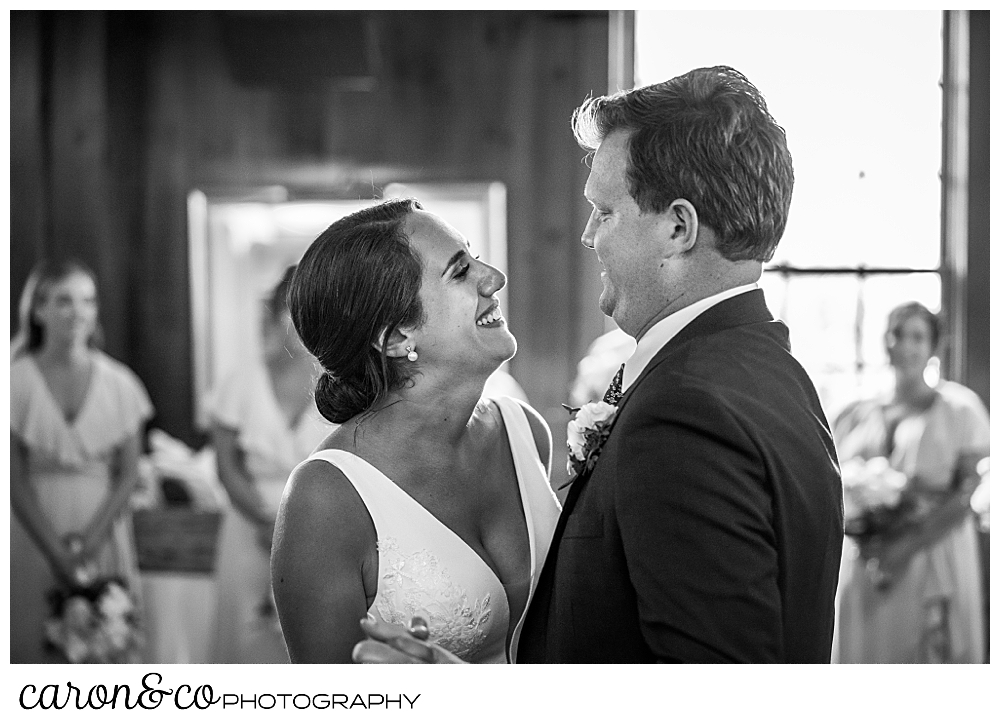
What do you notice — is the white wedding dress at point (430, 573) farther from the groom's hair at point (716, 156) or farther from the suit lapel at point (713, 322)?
the groom's hair at point (716, 156)

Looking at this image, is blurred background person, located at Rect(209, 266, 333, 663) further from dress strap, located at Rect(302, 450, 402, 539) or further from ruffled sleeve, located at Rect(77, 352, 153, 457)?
dress strap, located at Rect(302, 450, 402, 539)

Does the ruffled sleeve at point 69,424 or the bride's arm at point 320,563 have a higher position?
the bride's arm at point 320,563

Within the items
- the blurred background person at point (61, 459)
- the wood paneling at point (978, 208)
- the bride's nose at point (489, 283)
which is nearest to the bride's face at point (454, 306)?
the bride's nose at point (489, 283)

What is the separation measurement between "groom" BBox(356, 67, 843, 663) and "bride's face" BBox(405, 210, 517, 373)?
0.73ft

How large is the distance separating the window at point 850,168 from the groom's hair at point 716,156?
3458 mm

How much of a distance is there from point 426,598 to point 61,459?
2.87 m

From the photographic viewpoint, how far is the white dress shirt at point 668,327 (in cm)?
143

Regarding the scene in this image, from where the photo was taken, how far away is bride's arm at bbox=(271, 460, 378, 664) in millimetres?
1618

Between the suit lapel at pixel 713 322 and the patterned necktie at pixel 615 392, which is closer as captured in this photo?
the suit lapel at pixel 713 322

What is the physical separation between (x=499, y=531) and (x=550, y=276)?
11.0ft

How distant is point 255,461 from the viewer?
3.95 m

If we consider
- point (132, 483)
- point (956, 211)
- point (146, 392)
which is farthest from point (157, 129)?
point (956, 211)
